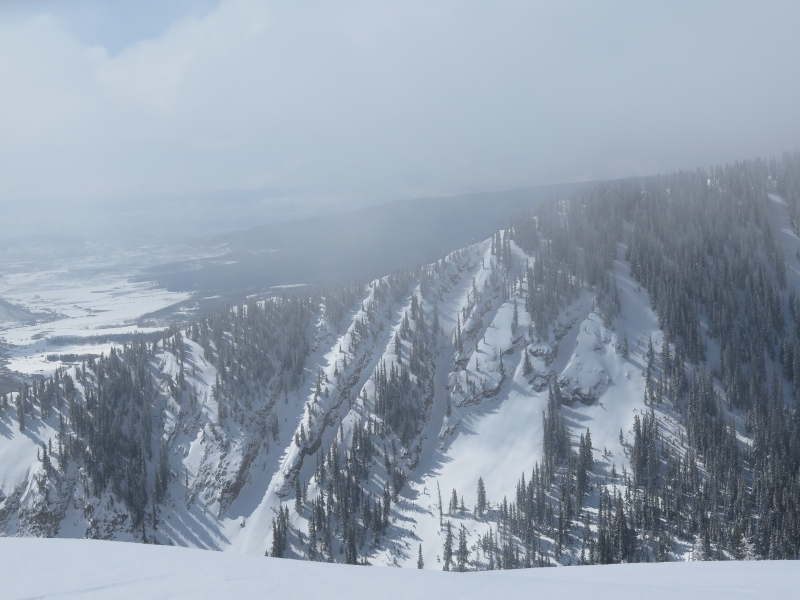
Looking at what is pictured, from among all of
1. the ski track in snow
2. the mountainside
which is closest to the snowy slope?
the ski track in snow

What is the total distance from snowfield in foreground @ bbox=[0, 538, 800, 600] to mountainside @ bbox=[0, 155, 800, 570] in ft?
267

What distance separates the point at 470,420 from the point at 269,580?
11750 cm

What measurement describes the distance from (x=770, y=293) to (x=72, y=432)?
183 meters

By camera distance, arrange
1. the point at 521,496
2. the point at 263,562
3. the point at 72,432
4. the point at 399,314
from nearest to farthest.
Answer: the point at 263,562, the point at 521,496, the point at 72,432, the point at 399,314

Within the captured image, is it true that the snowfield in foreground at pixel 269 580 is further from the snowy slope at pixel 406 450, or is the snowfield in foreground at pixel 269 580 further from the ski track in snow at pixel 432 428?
the ski track in snow at pixel 432 428

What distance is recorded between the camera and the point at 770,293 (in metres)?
135

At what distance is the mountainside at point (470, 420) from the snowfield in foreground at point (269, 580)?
81.5m

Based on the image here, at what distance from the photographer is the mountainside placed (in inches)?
3561

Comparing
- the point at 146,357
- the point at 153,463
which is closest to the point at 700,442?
the point at 153,463

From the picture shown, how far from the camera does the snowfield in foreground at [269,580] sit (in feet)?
22.8

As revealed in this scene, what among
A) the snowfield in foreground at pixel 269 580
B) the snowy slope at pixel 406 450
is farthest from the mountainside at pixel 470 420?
the snowfield in foreground at pixel 269 580

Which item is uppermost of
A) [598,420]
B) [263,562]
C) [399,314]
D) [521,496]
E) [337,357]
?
[263,562]

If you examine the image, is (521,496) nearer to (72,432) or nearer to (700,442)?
(700,442)

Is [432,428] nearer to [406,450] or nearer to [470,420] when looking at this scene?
[406,450]
